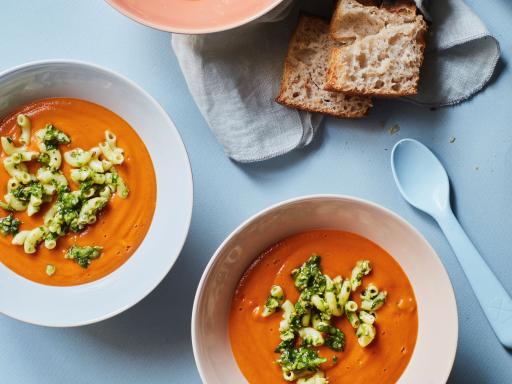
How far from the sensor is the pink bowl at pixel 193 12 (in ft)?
6.15

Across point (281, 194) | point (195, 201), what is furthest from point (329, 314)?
point (195, 201)

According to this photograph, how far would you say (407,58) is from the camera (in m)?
2.04

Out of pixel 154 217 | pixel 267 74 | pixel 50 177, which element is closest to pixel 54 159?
pixel 50 177

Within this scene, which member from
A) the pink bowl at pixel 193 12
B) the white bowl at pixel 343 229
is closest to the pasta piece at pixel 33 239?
the white bowl at pixel 343 229

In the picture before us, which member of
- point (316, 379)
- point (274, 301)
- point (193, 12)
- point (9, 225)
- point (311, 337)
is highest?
point (193, 12)

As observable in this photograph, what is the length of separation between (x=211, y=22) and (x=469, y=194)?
1.00 metres

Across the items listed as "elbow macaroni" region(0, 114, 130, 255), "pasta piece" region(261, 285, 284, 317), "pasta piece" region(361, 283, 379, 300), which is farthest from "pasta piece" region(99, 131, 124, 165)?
"pasta piece" region(361, 283, 379, 300)

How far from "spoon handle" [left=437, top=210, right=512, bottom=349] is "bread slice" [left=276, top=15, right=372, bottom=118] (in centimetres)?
53

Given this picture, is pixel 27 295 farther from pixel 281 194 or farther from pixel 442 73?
pixel 442 73

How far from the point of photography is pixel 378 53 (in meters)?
2.06

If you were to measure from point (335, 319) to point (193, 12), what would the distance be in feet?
3.34

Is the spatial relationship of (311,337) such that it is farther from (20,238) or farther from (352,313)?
(20,238)

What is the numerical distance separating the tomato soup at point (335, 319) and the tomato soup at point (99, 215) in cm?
39

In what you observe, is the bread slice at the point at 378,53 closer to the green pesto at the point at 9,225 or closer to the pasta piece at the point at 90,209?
the pasta piece at the point at 90,209
